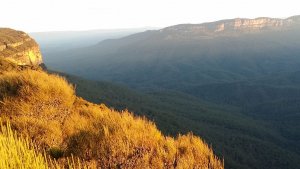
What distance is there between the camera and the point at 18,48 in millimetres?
82188

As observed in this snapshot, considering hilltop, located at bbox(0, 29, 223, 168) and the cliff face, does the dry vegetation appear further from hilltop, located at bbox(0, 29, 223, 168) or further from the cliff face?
the cliff face

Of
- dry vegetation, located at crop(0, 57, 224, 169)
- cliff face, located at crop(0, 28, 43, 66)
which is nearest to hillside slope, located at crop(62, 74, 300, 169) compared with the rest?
cliff face, located at crop(0, 28, 43, 66)

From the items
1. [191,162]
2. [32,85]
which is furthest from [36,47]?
[191,162]

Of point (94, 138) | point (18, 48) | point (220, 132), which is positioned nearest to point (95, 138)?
point (94, 138)

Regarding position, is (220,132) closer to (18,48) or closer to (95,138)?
(18,48)

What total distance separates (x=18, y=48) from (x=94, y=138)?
79.8 meters

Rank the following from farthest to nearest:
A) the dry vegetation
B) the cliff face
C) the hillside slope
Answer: the cliff face
the hillside slope
the dry vegetation

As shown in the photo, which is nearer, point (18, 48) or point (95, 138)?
point (95, 138)

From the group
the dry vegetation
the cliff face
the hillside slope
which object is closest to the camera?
the dry vegetation

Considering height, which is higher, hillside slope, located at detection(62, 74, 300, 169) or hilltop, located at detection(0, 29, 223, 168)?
hilltop, located at detection(0, 29, 223, 168)

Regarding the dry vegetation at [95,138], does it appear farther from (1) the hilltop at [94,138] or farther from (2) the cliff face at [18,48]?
(2) the cliff face at [18,48]

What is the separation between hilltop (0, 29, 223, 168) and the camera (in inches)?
304

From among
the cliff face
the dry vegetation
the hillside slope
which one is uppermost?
the dry vegetation

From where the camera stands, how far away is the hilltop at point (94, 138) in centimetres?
771
